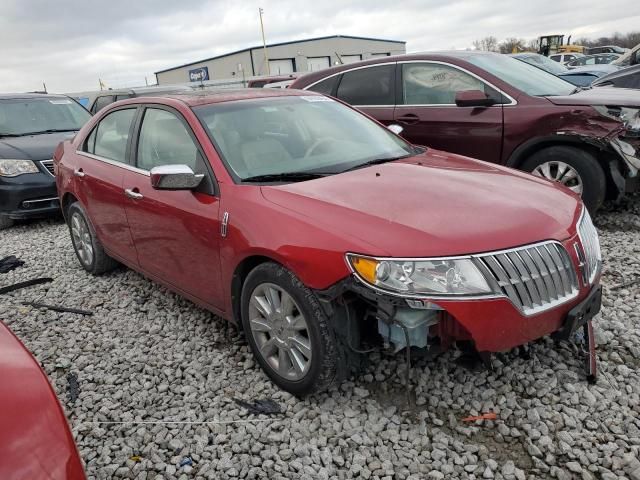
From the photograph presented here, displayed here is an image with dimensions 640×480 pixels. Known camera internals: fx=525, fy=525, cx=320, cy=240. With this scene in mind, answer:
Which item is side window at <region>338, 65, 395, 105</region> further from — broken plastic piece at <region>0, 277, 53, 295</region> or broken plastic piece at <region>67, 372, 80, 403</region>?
broken plastic piece at <region>67, 372, 80, 403</region>

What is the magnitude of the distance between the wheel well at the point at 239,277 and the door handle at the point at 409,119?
3505 millimetres

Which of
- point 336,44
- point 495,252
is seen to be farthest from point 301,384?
point 336,44

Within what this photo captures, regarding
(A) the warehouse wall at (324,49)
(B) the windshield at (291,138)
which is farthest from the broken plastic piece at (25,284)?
(A) the warehouse wall at (324,49)

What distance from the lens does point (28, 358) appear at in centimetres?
171

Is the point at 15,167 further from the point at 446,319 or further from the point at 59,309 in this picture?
the point at 446,319

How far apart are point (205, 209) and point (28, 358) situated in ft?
4.87

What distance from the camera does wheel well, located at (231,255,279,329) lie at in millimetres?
2820

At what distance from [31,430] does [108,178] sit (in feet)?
9.76

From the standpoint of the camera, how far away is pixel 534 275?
2355 millimetres

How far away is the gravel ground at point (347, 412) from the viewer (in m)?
2.35

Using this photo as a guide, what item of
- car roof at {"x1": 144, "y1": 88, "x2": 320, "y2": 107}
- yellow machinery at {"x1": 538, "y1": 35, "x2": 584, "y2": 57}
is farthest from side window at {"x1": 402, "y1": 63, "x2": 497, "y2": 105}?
yellow machinery at {"x1": 538, "y1": 35, "x2": 584, "y2": 57}

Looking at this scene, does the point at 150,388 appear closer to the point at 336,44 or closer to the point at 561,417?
the point at 561,417

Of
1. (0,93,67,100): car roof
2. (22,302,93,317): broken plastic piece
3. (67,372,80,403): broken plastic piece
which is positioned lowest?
(67,372,80,403): broken plastic piece

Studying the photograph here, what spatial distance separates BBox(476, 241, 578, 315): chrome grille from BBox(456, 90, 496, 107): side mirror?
10.0 ft
